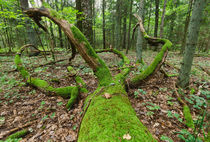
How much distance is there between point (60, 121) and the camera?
2.60m

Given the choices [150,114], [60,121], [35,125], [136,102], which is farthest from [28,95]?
[150,114]

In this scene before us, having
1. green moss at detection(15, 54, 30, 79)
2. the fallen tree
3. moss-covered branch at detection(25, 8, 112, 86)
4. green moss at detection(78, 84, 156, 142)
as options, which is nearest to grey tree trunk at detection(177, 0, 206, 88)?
the fallen tree

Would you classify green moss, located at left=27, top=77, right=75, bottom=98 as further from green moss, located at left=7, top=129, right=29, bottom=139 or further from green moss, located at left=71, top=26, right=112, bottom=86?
green moss, located at left=7, top=129, right=29, bottom=139

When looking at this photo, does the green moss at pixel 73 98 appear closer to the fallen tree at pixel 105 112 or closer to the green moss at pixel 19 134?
the fallen tree at pixel 105 112

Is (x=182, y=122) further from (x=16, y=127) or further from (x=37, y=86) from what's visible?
(x=37, y=86)

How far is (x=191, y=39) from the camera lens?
10.6ft

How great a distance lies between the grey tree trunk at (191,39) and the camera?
9.82 feet

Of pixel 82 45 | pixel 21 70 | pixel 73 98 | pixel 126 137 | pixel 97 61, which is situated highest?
pixel 82 45

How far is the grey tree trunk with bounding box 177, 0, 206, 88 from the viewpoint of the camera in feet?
9.82

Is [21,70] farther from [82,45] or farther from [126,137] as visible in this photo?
[126,137]

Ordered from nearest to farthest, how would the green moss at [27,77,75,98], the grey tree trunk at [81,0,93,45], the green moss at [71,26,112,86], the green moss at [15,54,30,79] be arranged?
the green moss at [71,26,112,86], the green moss at [27,77,75,98], the green moss at [15,54,30,79], the grey tree trunk at [81,0,93,45]

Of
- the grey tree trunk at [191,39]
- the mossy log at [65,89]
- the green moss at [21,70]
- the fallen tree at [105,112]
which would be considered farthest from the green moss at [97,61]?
the green moss at [21,70]

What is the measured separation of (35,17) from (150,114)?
4.90 metres

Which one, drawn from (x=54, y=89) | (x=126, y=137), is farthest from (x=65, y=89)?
(x=126, y=137)
